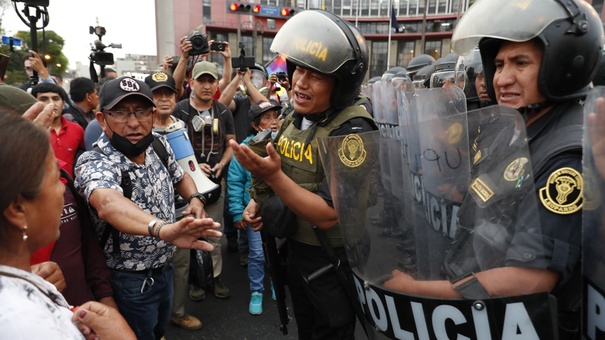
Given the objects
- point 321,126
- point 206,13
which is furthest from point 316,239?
point 206,13

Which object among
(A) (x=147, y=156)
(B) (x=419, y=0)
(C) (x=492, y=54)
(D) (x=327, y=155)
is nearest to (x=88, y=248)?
(A) (x=147, y=156)

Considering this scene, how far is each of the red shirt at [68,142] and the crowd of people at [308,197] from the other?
3.1 inches

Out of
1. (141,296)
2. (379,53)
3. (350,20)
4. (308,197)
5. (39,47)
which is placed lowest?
(141,296)

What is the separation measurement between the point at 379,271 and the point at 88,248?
1.46 m

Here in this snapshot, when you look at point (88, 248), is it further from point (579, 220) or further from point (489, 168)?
point (579, 220)

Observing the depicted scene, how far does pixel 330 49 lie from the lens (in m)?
1.87

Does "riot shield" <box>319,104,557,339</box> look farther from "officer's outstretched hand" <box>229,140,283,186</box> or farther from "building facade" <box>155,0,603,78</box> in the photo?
"building facade" <box>155,0,603,78</box>

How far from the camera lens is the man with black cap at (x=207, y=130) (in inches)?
147

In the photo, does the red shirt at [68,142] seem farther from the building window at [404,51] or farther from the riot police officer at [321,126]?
the building window at [404,51]

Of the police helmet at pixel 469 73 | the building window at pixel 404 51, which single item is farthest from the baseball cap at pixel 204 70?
the building window at pixel 404 51

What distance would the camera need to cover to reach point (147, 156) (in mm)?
2193

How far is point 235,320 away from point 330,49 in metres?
2.57

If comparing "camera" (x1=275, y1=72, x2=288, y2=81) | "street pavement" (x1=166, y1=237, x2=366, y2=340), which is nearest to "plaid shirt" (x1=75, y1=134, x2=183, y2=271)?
"street pavement" (x1=166, y1=237, x2=366, y2=340)

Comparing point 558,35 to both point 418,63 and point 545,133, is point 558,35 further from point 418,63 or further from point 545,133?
point 418,63
